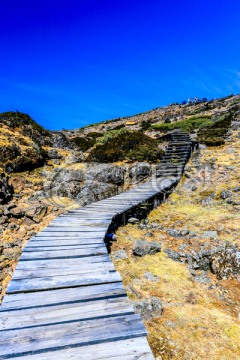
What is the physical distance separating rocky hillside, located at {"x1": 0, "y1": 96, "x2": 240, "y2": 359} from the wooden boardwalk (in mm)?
1083

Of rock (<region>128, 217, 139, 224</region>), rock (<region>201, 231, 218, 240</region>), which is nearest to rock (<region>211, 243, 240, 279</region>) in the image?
rock (<region>201, 231, 218, 240</region>)

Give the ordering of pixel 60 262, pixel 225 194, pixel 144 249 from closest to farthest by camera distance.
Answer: pixel 60 262 < pixel 144 249 < pixel 225 194

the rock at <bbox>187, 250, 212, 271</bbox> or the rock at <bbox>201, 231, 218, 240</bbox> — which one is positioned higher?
the rock at <bbox>201, 231, 218, 240</bbox>

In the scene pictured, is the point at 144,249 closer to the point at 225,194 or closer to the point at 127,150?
the point at 225,194

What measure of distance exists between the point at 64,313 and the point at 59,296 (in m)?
0.48

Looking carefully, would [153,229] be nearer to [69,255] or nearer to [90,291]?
[69,255]

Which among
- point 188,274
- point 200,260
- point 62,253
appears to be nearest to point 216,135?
point 200,260

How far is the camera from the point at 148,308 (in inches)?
196

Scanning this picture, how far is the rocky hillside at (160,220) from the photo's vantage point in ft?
16.0

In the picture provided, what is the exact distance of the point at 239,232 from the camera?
8.59 meters

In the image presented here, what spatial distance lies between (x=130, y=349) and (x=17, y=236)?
652 cm

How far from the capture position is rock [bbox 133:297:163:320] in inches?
192

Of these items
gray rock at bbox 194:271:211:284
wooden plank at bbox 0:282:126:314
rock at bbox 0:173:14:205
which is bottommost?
gray rock at bbox 194:271:211:284

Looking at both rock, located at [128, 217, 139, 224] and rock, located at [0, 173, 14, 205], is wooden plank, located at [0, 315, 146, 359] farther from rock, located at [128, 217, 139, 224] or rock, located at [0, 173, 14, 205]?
rock, located at [0, 173, 14, 205]
